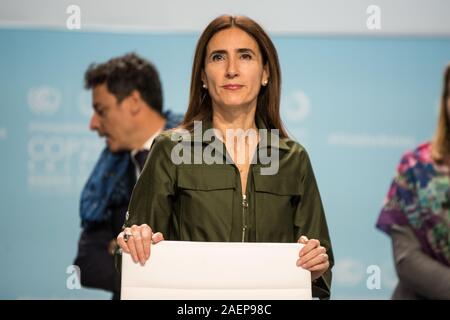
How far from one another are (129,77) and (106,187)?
0.58 metres

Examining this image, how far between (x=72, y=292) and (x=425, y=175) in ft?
5.77

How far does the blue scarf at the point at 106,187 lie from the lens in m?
3.61

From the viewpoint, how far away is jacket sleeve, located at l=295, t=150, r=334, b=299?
1951 millimetres

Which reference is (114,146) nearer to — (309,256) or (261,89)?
(261,89)

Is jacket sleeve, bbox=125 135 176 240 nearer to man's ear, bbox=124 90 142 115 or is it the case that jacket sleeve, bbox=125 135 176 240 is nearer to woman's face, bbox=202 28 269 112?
woman's face, bbox=202 28 269 112

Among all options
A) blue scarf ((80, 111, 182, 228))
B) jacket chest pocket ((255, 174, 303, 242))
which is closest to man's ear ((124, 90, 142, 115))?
blue scarf ((80, 111, 182, 228))

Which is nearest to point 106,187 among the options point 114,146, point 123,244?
point 114,146

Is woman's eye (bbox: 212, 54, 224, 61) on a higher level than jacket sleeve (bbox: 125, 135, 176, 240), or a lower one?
higher

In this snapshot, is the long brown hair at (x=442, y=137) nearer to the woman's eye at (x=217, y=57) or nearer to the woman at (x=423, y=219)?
the woman at (x=423, y=219)

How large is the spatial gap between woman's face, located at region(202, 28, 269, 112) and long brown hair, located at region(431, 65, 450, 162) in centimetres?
157


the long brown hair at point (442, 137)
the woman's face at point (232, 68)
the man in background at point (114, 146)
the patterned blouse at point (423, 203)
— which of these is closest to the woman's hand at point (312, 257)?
the woman's face at point (232, 68)

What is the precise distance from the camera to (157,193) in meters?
1.94

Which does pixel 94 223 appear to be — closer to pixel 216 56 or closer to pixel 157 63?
pixel 157 63

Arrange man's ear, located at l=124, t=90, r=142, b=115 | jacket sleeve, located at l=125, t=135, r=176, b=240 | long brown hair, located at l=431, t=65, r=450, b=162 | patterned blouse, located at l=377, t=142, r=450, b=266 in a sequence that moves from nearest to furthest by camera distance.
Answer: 1. jacket sleeve, located at l=125, t=135, r=176, b=240
2. patterned blouse, located at l=377, t=142, r=450, b=266
3. long brown hair, located at l=431, t=65, r=450, b=162
4. man's ear, located at l=124, t=90, r=142, b=115
